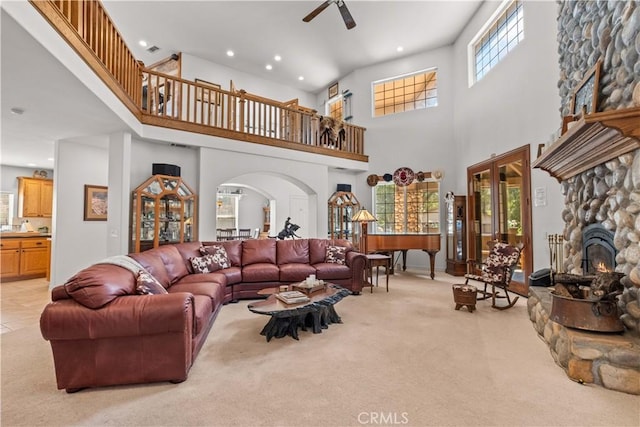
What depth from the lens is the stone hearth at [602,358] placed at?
2.21 m

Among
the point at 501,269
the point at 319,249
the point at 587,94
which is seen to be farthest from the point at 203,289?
the point at 587,94

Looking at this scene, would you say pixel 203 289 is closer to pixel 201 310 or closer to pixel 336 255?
pixel 201 310

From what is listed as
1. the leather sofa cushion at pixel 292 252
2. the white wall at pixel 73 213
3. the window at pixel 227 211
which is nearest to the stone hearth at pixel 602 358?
the leather sofa cushion at pixel 292 252

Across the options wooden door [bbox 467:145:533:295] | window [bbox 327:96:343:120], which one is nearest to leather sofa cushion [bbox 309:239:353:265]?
wooden door [bbox 467:145:533:295]

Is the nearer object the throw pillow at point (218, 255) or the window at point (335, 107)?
the throw pillow at point (218, 255)

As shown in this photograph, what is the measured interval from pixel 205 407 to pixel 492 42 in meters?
7.34

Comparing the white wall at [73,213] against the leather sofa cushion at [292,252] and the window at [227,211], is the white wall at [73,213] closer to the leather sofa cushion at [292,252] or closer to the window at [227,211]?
the leather sofa cushion at [292,252]

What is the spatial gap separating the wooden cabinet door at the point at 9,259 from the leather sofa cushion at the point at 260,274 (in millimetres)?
5179

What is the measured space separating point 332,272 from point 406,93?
18.5 ft

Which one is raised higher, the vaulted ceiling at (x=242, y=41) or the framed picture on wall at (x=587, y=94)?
the vaulted ceiling at (x=242, y=41)

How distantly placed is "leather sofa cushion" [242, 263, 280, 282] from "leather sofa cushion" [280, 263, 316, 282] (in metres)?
0.09

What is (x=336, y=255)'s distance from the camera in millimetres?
5402

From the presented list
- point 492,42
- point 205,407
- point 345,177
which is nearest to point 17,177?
point 345,177

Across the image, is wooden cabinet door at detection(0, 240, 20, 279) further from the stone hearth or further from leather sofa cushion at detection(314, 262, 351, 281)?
the stone hearth
